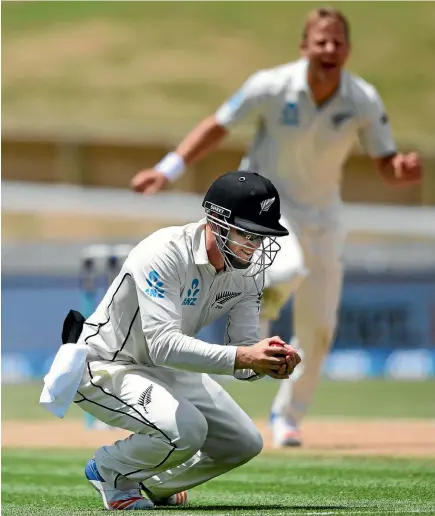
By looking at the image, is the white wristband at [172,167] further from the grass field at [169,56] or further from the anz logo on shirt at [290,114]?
the grass field at [169,56]

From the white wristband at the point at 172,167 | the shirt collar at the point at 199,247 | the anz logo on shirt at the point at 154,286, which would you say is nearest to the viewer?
the anz logo on shirt at the point at 154,286

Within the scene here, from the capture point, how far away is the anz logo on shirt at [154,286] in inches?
239

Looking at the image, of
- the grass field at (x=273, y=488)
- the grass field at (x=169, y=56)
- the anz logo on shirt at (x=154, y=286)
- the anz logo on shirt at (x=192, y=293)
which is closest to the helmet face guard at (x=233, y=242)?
the anz logo on shirt at (x=192, y=293)

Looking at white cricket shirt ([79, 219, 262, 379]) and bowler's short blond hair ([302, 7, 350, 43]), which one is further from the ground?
bowler's short blond hair ([302, 7, 350, 43])

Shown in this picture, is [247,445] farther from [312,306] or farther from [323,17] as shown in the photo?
[323,17]

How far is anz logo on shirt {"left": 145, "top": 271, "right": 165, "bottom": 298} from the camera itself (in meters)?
6.07

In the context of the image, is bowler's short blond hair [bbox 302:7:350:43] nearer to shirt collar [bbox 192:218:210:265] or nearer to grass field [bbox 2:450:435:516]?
grass field [bbox 2:450:435:516]

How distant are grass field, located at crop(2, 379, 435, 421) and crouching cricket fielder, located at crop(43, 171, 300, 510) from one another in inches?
298

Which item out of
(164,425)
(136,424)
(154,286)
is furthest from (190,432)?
(154,286)

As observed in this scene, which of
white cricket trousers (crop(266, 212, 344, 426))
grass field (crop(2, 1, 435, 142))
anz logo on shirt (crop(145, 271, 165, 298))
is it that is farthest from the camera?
grass field (crop(2, 1, 435, 142))

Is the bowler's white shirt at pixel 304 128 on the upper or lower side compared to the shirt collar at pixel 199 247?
upper

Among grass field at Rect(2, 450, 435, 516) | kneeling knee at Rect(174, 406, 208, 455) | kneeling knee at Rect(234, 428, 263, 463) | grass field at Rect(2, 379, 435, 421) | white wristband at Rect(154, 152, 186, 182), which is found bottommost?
grass field at Rect(2, 379, 435, 421)

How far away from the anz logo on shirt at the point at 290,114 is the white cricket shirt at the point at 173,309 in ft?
11.7

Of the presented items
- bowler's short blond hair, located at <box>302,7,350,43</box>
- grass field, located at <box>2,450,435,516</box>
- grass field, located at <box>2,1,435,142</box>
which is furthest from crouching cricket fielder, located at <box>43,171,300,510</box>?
grass field, located at <box>2,1,435,142</box>
